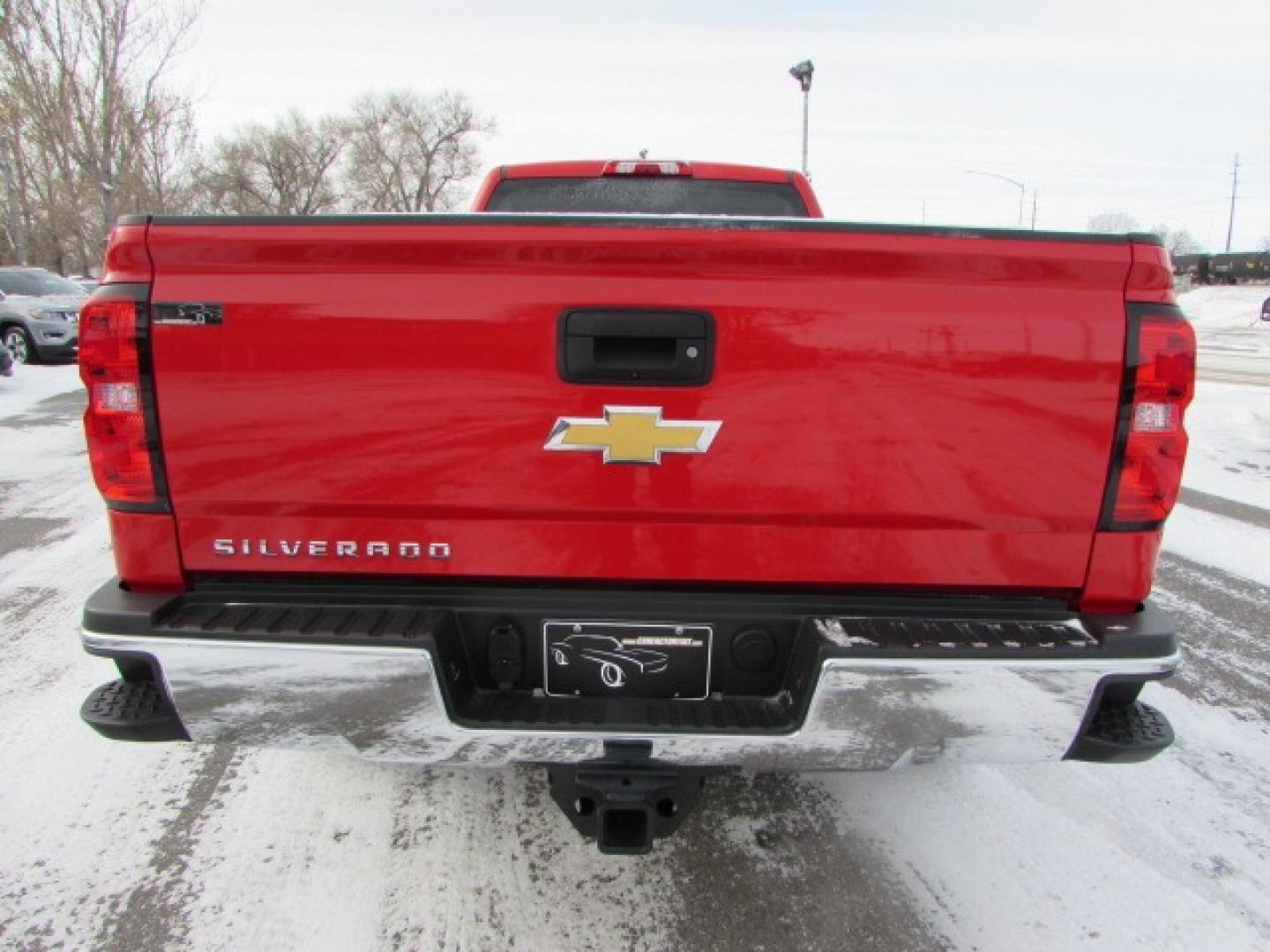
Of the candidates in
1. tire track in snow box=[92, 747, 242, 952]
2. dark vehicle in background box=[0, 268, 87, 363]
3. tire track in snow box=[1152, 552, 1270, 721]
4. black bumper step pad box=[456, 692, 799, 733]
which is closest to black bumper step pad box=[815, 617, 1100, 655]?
black bumper step pad box=[456, 692, 799, 733]

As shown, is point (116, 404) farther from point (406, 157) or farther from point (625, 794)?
point (406, 157)

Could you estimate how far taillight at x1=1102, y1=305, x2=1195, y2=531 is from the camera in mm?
1773

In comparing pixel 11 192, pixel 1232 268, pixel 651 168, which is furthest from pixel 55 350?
pixel 1232 268

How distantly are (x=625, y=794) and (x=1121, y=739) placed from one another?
1.16 meters

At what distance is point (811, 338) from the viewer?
1784 millimetres

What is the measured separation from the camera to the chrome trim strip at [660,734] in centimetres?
177

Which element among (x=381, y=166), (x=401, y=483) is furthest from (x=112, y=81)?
(x=381, y=166)

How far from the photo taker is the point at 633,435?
71.3 inches

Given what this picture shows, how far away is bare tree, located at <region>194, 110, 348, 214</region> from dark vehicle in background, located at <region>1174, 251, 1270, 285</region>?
180 ft

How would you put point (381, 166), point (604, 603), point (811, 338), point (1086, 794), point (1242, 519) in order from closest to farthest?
1. point (811, 338)
2. point (604, 603)
3. point (1086, 794)
4. point (1242, 519)
5. point (381, 166)

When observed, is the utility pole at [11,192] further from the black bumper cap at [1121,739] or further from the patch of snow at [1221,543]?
the black bumper cap at [1121,739]

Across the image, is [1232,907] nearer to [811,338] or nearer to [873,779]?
[873,779]

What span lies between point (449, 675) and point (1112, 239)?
1734 mm

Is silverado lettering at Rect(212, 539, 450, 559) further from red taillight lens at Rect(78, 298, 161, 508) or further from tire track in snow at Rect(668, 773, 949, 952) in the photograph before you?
tire track in snow at Rect(668, 773, 949, 952)
